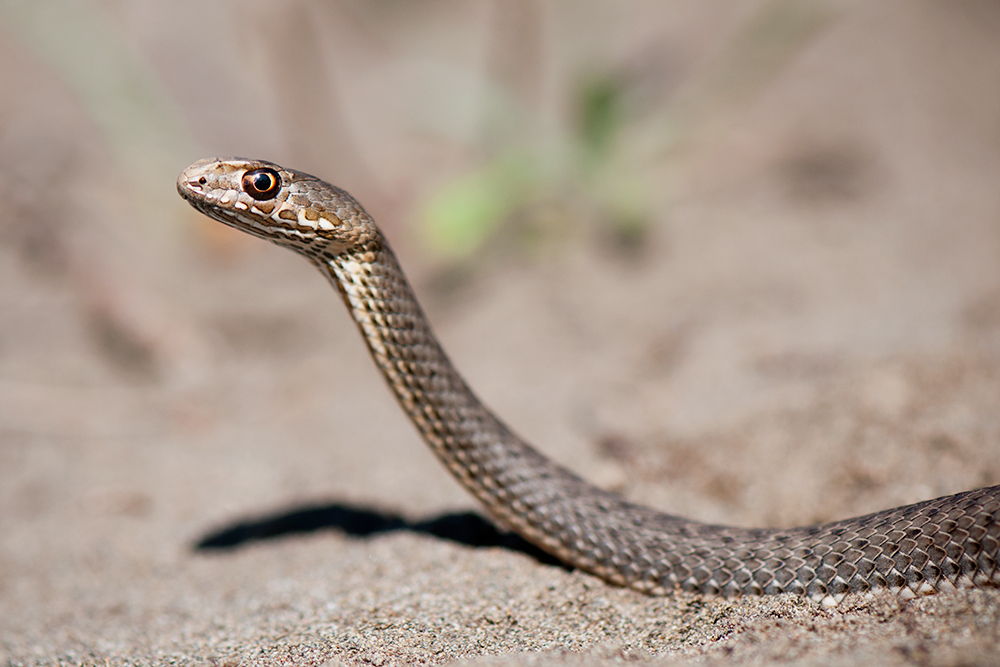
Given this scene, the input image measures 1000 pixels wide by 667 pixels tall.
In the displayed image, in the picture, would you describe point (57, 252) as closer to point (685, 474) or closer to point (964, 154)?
point (685, 474)

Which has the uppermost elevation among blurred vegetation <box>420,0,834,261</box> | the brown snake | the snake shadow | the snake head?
blurred vegetation <box>420,0,834,261</box>

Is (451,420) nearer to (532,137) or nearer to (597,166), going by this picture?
(597,166)

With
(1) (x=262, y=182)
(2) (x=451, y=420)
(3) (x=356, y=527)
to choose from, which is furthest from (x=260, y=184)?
(3) (x=356, y=527)

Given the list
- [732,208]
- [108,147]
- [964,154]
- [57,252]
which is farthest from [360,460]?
[964,154]

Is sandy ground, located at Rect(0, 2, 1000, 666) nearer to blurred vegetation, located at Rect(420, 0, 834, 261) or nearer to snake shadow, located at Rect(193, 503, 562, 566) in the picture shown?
snake shadow, located at Rect(193, 503, 562, 566)

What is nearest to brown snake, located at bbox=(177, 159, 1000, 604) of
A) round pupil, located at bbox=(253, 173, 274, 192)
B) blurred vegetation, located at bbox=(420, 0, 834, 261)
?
round pupil, located at bbox=(253, 173, 274, 192)

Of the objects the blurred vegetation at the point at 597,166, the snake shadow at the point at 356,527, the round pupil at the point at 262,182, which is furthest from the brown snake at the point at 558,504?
the blurred vegetation at the point at 597,166

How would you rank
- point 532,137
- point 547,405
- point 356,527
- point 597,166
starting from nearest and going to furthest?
point 356,527 → point 547,405 → point 597,166 → point 532,137

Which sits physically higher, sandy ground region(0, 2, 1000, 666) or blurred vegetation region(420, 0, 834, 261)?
blurred vegetation region(420, 0, 834, 261)
